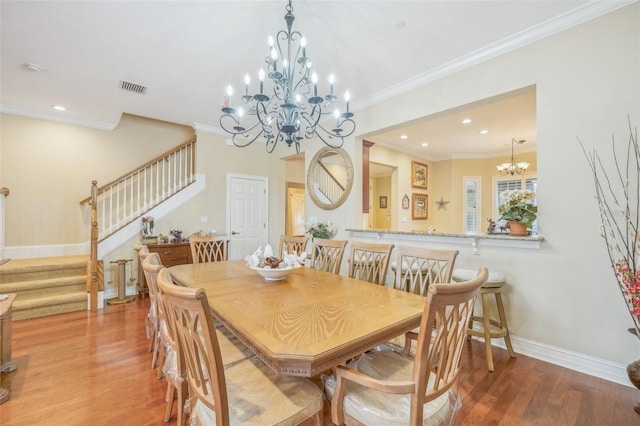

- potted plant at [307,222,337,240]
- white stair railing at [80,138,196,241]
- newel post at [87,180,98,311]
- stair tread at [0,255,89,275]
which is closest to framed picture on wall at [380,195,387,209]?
potted plant at [307,222,337,240]

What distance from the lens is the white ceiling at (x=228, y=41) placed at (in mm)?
2193

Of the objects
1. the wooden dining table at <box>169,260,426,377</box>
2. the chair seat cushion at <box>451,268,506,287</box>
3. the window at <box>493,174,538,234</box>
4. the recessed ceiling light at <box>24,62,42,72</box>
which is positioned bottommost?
the chair seat cushion at <box>451,268,506,287</box>

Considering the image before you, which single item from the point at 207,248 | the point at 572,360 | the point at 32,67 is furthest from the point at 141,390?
the point at 32,67

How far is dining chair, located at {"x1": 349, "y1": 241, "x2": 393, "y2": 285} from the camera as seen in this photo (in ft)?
7.61

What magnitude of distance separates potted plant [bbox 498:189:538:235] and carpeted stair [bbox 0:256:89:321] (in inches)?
205

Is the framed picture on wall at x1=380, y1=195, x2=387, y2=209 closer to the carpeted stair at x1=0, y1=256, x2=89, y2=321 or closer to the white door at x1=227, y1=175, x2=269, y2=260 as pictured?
the white door at x1=227, y1=175, x2=269, y2=260

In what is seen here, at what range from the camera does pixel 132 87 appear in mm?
3516

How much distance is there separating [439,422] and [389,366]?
338mm

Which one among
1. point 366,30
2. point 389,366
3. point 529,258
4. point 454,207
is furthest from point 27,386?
point 454,207

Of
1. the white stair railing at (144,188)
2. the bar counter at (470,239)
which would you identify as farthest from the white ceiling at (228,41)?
the bar counter at (470,239)

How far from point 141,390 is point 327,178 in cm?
374

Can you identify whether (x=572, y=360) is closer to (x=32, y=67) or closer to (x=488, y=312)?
(x=488, y=312)

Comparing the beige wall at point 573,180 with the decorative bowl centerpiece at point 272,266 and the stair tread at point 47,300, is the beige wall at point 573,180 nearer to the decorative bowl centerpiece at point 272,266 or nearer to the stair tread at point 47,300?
the decorative bowl centerpiece at point 272,266

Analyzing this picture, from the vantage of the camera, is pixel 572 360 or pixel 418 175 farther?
pixel 418 175
